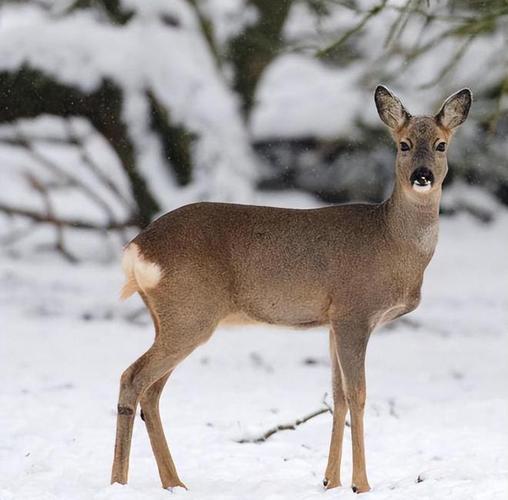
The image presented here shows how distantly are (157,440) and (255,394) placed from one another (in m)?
2.39

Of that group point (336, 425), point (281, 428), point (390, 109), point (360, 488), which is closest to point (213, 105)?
point (281, 428)

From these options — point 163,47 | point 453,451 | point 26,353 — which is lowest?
point 26,353

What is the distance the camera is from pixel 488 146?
38.4 feet

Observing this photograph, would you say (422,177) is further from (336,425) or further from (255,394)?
(255,394)

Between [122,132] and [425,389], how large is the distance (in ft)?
12.8

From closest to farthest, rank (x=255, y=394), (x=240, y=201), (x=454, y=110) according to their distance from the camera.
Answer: (x=454, y=110), (x=255, y=394), (x=240, y=201)

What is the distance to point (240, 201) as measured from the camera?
385 inches

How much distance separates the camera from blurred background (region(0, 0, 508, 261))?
1016 centimetres

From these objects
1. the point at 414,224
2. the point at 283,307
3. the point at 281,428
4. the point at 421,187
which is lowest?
the point at 281,428

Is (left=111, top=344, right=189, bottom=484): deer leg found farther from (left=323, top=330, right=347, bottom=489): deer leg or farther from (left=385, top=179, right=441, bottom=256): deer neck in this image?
(left=385, top=179, right=441, bottom=256): deer neck

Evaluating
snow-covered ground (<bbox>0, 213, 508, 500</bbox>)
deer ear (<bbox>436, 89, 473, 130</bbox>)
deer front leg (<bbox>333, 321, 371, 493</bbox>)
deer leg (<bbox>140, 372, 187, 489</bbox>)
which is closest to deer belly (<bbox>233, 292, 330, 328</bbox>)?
deer front leg (<bbox>333, 321, 371, 493</bbox>)

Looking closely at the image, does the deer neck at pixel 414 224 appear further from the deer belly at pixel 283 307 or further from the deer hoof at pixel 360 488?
the deer hoof at pixel 360 488

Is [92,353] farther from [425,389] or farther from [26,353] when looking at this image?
[425,389]

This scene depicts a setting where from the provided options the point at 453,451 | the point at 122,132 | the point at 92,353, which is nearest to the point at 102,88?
the point at 122,132
